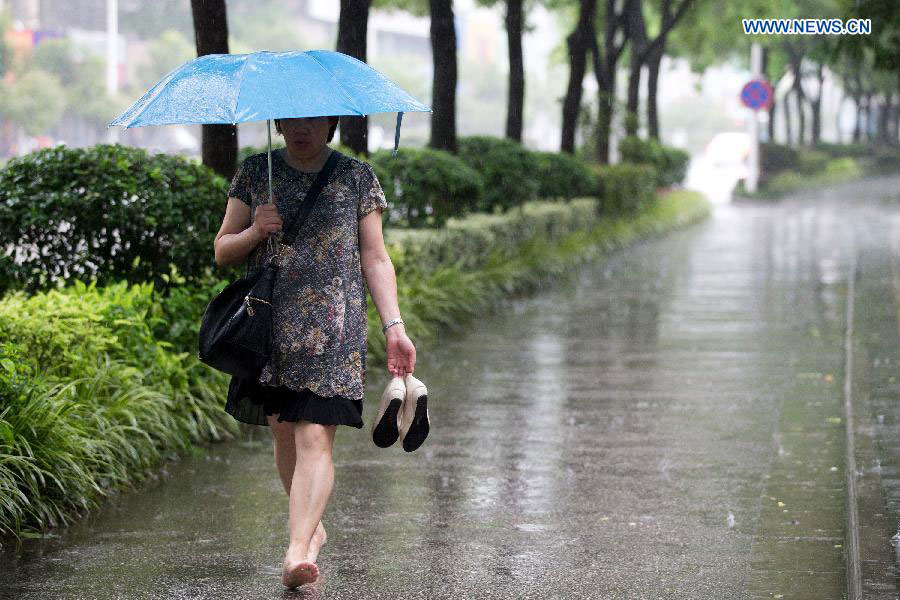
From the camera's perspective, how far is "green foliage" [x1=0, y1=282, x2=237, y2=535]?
6047 millimetres

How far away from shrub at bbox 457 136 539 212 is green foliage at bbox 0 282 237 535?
8805 mm

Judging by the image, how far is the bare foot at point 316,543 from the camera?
5.04m

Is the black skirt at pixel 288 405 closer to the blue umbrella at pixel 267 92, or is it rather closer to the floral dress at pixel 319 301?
the floral dress at pixel 319 301

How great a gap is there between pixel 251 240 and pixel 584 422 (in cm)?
382

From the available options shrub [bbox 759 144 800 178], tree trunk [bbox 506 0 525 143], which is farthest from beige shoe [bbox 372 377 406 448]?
shrub [bbox 759 144 800 178]

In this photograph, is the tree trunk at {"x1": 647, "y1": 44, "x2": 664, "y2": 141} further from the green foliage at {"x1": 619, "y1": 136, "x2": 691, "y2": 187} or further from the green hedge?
the green hedge

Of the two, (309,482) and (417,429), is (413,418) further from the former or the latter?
(309,482)

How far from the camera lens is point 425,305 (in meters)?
12.3

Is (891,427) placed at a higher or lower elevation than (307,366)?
lower

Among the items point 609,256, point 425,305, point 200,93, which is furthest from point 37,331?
point 609,256

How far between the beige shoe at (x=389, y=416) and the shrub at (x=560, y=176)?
1404 cm

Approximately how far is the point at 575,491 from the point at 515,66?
1400 centimetres

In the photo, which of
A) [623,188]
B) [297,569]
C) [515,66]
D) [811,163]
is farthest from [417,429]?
[811,163]

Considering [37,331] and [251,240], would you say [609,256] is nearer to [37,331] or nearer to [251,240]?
[37,331]
